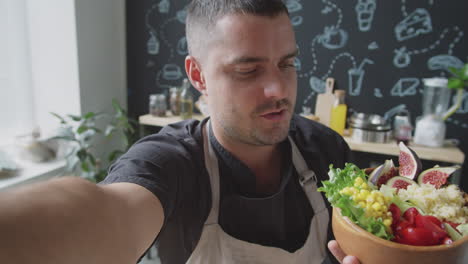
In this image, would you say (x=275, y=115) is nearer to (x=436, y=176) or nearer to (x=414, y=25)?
(x=436, y=176)

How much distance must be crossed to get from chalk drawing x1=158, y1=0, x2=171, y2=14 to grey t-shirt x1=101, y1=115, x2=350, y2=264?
1911 mm

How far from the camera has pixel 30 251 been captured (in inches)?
14.7

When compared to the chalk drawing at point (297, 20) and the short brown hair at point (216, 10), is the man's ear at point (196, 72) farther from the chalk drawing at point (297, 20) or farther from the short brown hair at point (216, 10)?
the chalk drawing at point (297, 20)

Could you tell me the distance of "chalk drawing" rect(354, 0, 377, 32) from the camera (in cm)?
213

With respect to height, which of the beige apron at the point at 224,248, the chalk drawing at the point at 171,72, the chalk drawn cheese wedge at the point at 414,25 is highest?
the chalk drawn cheese wedge at the point at 414,25

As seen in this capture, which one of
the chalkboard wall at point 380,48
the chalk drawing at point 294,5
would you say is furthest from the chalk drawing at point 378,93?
the chalk drawing at point 294,5

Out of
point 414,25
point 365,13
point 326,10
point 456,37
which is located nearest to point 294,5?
point 326,10

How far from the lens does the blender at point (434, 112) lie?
74.2 inches

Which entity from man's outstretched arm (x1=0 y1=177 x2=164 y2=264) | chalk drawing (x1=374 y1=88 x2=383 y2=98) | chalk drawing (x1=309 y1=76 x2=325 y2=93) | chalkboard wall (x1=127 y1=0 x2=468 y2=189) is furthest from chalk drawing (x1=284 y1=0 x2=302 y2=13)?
man's outstretched arm (x1=0 y1=177 x2=164 y2=264)

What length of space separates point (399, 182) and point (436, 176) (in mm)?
104

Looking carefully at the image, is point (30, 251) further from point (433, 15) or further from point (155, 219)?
point (433, 15)

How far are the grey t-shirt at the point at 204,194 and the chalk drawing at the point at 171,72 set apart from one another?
170 cm

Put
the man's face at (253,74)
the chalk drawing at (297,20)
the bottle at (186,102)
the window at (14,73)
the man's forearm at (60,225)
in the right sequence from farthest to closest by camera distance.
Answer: the bottle at (186,102), the chalk drawing at (297,20), the window at (14,73), the man's face at (253,74), the man's forearm at (60,225)

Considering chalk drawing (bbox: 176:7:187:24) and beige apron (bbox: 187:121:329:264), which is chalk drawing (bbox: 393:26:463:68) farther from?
chalk drawing (bbox: 176:7:187:24)
